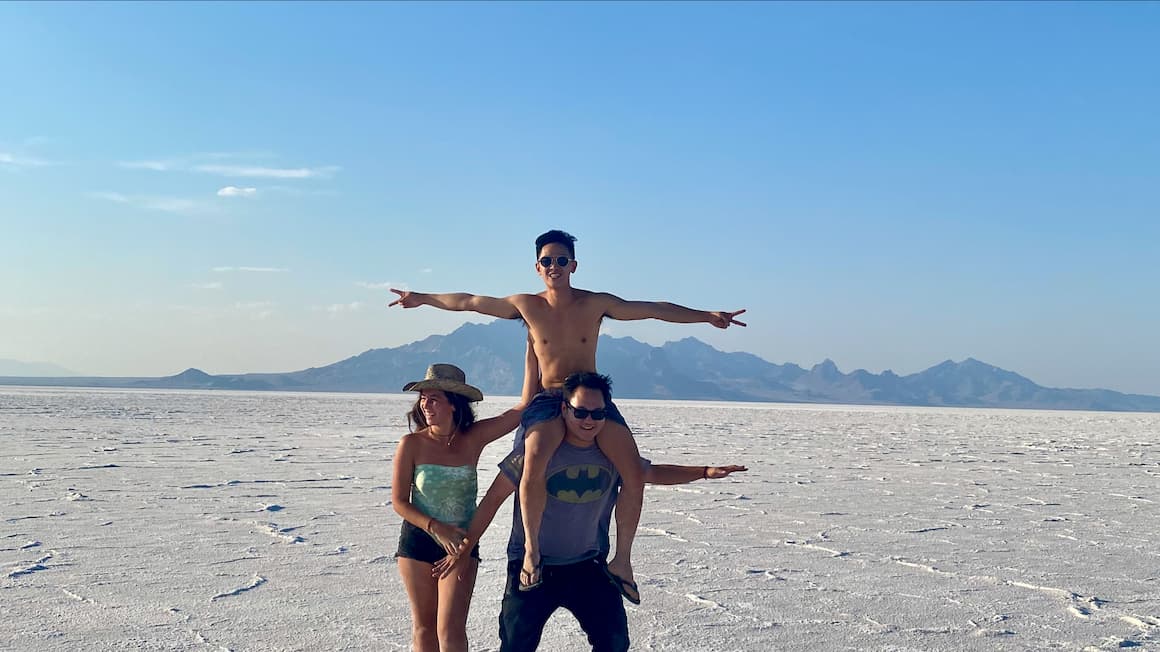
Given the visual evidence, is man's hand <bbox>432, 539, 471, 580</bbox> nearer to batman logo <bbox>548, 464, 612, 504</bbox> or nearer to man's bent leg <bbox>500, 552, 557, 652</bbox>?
man's bent leg <bbox>500, 552, 557, 652</bbox>

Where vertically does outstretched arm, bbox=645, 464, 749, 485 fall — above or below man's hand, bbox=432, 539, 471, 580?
above

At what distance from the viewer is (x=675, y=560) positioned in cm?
622

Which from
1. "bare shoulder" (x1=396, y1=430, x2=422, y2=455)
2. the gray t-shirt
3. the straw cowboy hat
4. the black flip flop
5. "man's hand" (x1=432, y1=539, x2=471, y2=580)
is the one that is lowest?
the black flip flop

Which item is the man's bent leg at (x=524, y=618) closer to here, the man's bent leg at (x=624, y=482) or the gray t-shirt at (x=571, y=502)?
the gray t-shirt at (x=571, y=502)

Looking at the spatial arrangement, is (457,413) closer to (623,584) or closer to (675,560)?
(623,584)

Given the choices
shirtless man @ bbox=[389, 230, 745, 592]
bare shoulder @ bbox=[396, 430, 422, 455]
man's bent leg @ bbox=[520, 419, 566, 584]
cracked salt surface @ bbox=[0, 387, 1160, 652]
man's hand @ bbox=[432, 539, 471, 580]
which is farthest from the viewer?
cracked salt surface @ bbox=[0, 387, 1160, 652]

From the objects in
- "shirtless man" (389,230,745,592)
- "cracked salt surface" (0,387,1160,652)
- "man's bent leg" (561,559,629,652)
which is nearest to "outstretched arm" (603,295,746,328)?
"shirtless man" (389,230,745,592)

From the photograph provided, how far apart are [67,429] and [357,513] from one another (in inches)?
557

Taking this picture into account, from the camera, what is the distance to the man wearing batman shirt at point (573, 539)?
2863mm

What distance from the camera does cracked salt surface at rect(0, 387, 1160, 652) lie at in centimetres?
450

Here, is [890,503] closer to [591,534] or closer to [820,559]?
[820,559]

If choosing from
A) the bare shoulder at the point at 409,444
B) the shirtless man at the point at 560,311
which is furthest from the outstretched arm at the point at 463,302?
the bare shoulder at the point at 409,444

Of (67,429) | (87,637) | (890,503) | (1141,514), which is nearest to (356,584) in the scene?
(87,637)

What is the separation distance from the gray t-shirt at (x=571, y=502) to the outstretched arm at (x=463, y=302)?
0.64 meters
